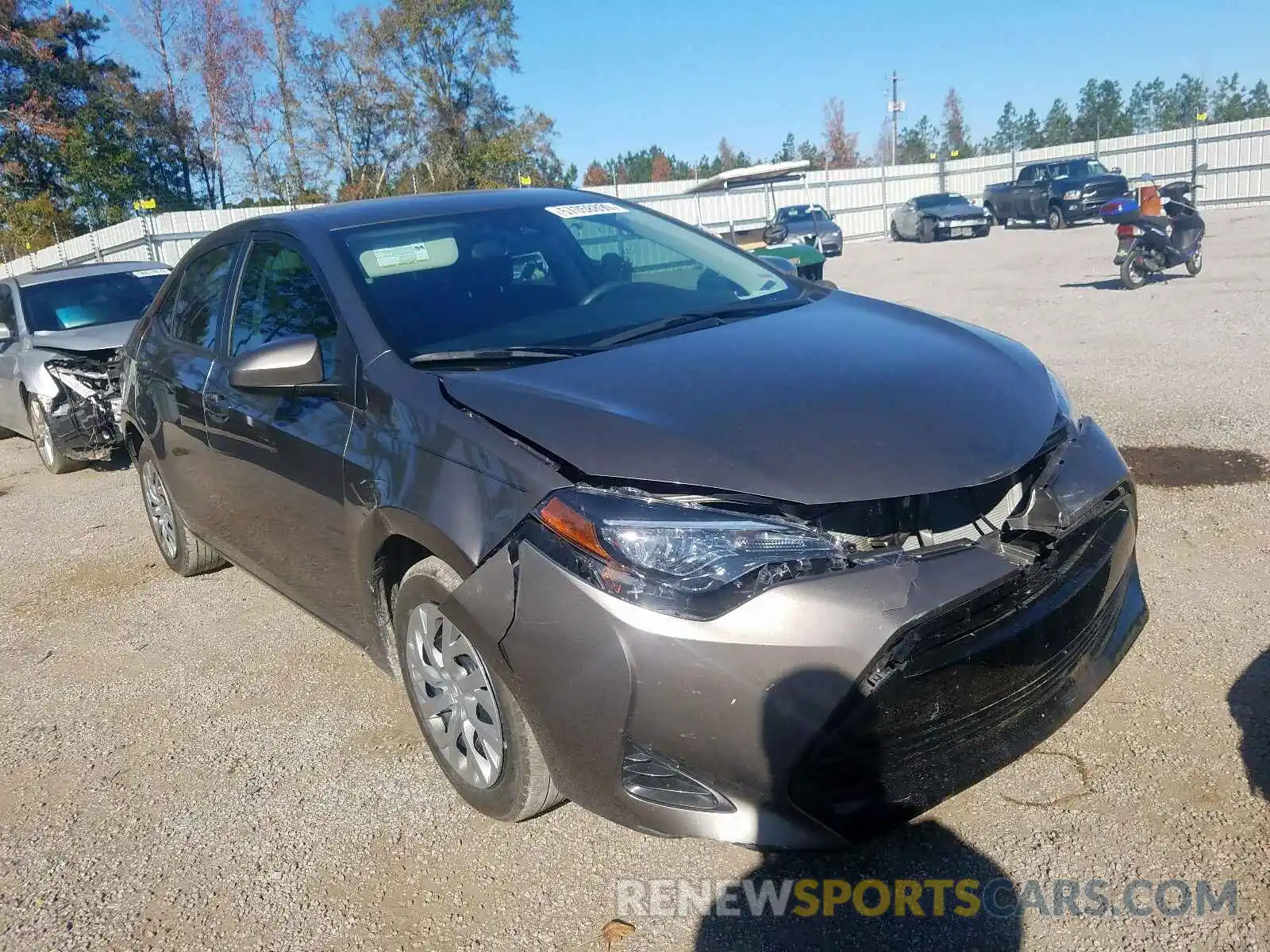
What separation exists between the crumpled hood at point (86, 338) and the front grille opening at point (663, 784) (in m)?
6.35

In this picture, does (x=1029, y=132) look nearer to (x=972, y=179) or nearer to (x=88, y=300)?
(x=972, y=179)

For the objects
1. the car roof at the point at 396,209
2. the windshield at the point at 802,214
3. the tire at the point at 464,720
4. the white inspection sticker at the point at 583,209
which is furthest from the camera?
the windshield at the point at 802,214

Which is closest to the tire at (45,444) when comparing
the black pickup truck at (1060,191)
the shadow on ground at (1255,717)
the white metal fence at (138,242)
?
the shadow on ground at (1255,717)

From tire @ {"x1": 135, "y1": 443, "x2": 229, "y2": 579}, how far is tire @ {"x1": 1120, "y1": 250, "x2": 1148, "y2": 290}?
35.3 ft

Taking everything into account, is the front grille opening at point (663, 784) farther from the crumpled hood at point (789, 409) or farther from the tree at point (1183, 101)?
the tree at point (1183, 101)

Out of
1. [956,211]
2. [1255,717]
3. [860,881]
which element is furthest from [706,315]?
[956,211]

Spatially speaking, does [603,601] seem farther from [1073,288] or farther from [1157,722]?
[1073,288]

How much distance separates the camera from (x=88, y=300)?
26.5ft

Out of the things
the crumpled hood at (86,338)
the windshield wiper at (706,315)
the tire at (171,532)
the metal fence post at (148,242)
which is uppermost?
the metal fence post at (148,242)

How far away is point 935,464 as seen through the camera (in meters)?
2.21

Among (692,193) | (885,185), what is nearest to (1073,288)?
(692,193)

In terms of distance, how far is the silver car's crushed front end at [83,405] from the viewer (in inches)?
281

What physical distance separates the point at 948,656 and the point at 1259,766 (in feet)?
3.83

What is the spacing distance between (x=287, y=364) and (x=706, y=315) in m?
1.32
